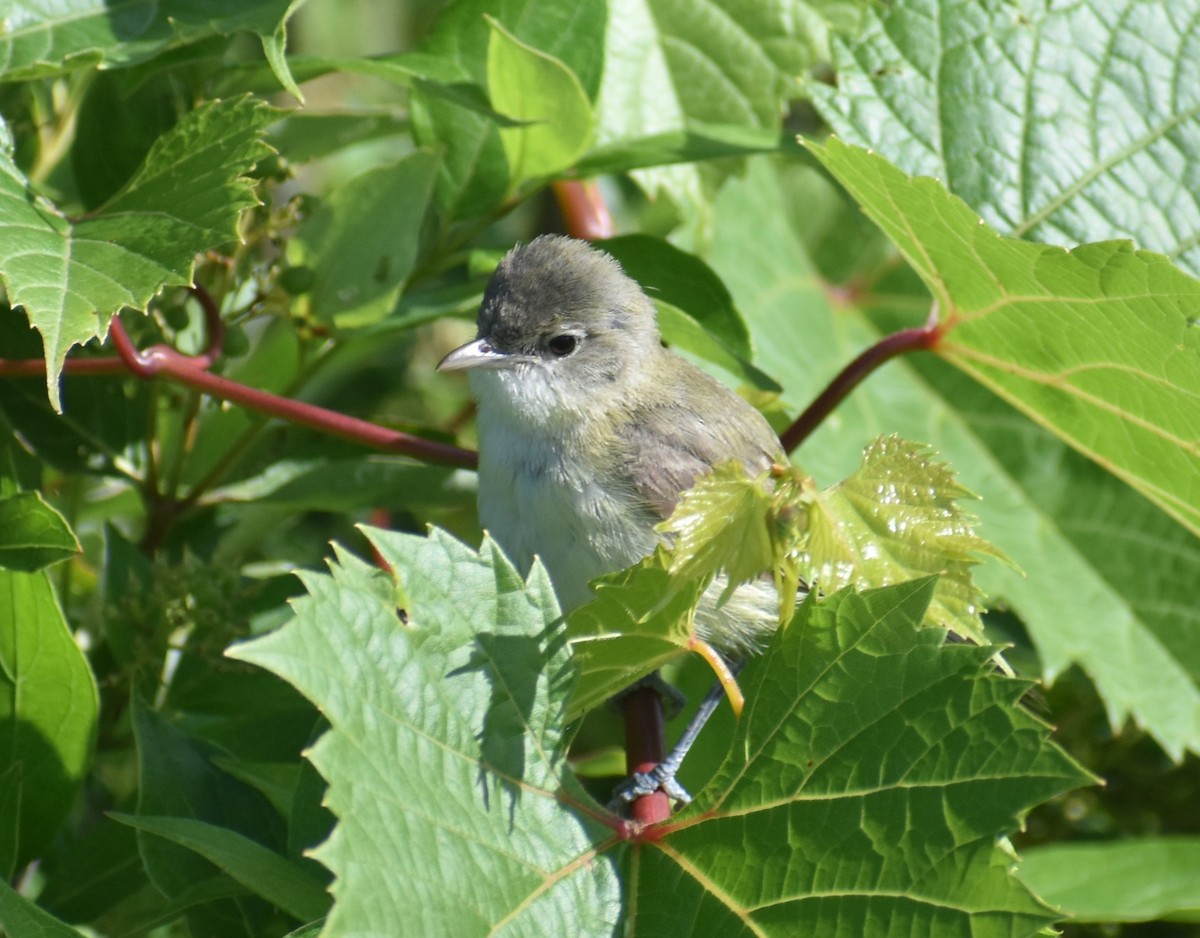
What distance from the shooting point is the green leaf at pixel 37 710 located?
6.72ft

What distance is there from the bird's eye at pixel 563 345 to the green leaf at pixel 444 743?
1482 millimetres

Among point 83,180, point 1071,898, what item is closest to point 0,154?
point 83,180

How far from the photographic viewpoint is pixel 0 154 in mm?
2035

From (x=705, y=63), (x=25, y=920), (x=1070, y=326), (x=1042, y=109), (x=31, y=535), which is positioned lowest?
(x=25, y=920)

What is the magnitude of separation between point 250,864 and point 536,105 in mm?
1494

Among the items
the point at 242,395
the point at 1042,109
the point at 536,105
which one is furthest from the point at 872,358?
the point at 242,395

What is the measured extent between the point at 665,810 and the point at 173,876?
74cm

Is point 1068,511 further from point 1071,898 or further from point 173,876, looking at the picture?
point 173,876

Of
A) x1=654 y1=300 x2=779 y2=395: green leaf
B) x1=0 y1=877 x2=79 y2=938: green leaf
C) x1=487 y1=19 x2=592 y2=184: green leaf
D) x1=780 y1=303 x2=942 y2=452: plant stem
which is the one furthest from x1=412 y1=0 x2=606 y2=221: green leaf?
x1=0 y1=877 x2=79 y2=938: green leaf

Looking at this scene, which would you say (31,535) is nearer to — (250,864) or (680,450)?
(250,864)

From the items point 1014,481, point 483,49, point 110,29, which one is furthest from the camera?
point 1014,481

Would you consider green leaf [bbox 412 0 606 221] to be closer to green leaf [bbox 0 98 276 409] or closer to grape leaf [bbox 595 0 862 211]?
grape leaf [bbox 595 0 862 211]

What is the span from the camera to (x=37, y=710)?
2.06 metres

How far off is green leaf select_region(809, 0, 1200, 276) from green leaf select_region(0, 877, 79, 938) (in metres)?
2.00
